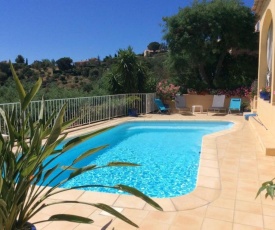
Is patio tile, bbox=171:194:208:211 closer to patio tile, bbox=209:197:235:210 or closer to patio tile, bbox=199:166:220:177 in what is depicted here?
patio tile, bbox=209:197:235:210

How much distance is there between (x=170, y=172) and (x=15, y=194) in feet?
13.5

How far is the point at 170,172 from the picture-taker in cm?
544

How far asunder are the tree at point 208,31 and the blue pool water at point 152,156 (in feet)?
17.7

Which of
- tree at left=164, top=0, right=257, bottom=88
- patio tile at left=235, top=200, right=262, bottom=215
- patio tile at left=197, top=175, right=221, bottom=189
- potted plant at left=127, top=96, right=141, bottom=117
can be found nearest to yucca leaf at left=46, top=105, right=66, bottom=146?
patio tile at left=235, top=200, right=262, bottom=215

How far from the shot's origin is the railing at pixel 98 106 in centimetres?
823

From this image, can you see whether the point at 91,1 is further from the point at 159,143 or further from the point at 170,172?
the point at 170,172

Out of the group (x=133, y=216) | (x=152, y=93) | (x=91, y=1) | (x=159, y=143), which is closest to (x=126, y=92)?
A: (x=152, y=93)

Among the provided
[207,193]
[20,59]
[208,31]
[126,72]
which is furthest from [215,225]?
[20,59]

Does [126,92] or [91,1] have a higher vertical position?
[91,1]

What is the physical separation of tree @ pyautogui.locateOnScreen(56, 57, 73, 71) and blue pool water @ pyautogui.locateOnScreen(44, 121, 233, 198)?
1102 inches

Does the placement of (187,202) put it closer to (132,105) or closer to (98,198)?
(98,198)

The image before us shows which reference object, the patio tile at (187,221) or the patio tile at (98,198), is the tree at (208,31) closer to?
the patio tile at (98,198)

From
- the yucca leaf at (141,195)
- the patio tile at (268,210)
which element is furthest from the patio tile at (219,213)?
the yucca leaf at (141,195)

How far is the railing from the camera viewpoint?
27.0 feet
